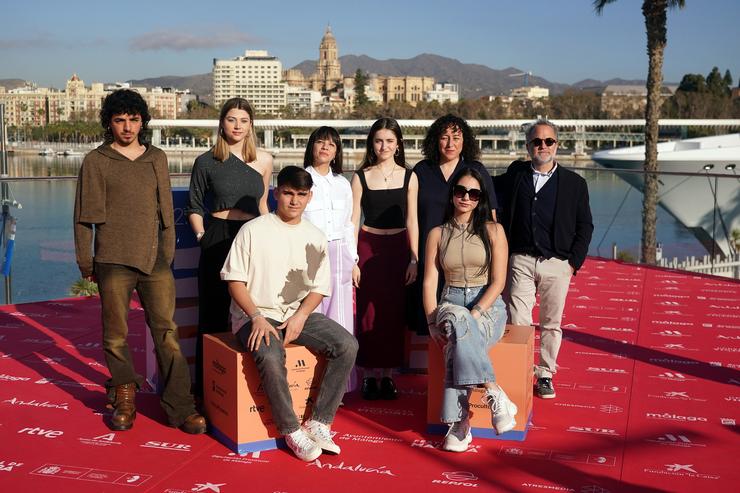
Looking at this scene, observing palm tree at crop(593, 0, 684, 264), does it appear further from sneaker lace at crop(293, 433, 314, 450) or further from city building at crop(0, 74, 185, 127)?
city building at crop(0, 74, 185, 127)

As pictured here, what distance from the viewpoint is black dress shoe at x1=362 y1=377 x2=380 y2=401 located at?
13.6 ft

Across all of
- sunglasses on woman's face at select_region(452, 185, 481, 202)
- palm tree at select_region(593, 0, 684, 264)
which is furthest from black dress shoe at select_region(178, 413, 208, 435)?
palm tree at select_region(593, 0, 684, 264)

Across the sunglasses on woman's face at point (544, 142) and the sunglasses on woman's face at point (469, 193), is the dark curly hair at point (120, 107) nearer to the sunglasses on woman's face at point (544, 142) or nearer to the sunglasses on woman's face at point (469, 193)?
the sunglasses on woman's face at point (469, 193)

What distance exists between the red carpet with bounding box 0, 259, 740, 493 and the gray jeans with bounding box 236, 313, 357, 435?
18cm

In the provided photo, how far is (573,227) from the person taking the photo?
13.4 feet

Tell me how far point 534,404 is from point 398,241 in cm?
106

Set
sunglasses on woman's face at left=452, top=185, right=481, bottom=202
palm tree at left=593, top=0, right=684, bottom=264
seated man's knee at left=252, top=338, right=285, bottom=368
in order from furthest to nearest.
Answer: palm tree at left=593, top=0, right=684, bottom=264, sunglasses on woman's face at left=452, top=185, right=481, bottom=202, seated man's knee at left=252, top=338, right=285, bottom=368

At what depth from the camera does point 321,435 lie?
3357 mm

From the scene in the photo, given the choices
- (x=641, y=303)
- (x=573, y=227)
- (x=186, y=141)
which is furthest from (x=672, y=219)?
(x=186, y=141)

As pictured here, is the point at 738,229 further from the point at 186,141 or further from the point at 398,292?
the point at 186,141

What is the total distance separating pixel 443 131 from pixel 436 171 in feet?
0.66

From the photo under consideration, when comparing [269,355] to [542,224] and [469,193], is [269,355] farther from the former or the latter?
[542,224]

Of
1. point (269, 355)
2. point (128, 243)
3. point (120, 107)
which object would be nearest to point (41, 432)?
point (128, 243)

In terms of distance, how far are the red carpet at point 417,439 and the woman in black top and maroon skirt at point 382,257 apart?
0.75ft
